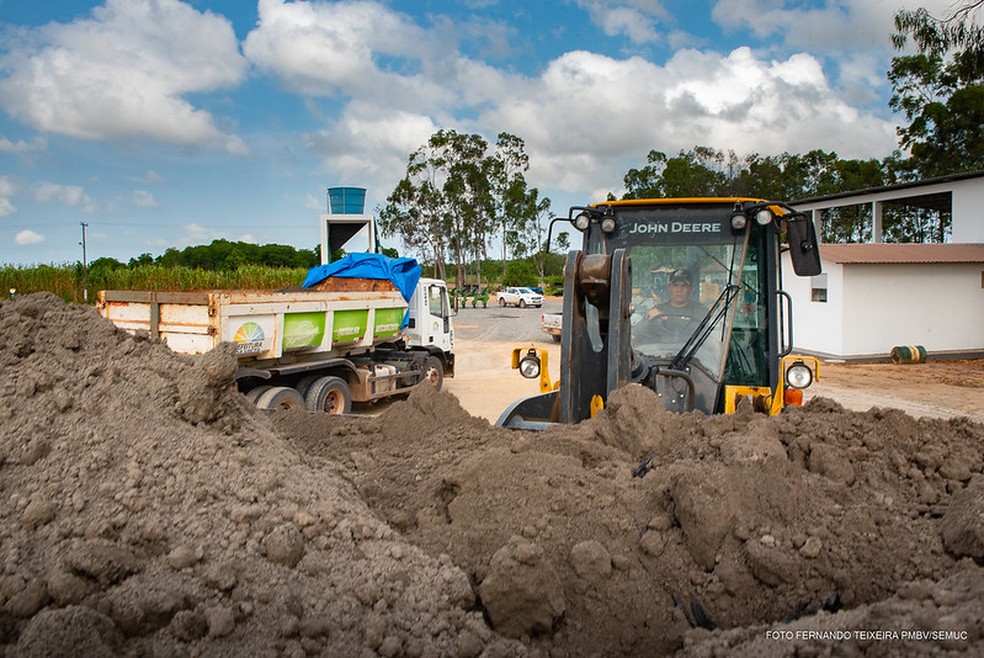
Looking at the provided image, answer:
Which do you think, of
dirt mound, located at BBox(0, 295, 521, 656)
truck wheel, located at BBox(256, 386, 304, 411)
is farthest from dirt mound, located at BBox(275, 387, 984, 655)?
truck wheel, located at BBox(256, 386, 304, 411)

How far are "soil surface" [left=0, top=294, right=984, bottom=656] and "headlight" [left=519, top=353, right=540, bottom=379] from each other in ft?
5.55

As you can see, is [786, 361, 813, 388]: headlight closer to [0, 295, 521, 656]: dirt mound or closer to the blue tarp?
[0, 295, 521, 656]: dirt mound

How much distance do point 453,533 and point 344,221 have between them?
45.0ft

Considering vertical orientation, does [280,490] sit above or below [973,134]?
below

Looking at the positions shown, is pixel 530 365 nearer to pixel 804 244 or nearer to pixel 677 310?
pixel 677 310

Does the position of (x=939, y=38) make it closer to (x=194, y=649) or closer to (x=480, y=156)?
(x=194, y=649)

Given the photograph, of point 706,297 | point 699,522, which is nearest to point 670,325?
point 706,297

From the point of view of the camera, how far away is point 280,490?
328 cm

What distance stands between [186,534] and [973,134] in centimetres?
3890

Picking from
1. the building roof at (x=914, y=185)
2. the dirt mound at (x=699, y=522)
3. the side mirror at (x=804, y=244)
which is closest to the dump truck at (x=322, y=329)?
the dirt mound at (x=699, y=522)

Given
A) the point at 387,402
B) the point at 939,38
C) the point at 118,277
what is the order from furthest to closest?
1. the point at 118,277
2. the point at 939,38
3. the point at 387,402

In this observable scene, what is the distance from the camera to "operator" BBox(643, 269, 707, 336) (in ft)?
17.9

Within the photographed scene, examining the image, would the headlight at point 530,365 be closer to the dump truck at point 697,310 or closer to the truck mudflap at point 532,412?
the dump truck at point 697,310

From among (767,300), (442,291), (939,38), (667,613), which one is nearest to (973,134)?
(939,38)
